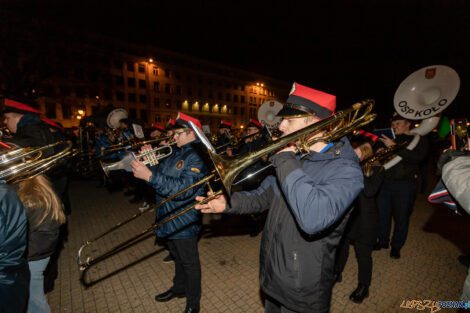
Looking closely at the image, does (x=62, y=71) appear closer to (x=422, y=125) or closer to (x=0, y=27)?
(x=0, y=27)

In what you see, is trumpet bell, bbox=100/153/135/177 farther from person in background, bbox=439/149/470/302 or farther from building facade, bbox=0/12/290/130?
person in background, bbox=439/149/470/302

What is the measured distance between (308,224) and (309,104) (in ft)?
3.21

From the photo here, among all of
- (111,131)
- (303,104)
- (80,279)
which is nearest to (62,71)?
(111,131)

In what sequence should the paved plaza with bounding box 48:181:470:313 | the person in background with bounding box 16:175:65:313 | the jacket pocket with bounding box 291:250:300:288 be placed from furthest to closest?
the paved plaza with bounding box 48:181:470:313, the person in background with bounding box 16:175:65:313, the jacket pocket with bounding box 291:250:300:288

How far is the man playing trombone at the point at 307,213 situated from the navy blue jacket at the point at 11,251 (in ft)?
5.74

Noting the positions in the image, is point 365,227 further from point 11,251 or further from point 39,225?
point 39,225

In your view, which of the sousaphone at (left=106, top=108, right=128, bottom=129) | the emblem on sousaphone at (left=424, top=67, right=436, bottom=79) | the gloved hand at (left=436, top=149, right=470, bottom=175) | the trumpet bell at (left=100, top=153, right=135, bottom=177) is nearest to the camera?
the gloved hand at (left=436, top=149, right=470, bottom=175)

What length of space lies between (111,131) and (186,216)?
7807mm

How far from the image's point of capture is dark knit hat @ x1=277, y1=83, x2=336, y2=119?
179 centimetres

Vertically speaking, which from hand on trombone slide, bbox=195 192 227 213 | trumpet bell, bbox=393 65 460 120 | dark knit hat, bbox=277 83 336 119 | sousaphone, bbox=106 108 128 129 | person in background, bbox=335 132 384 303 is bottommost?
person in background, bbox=335 132 384 303

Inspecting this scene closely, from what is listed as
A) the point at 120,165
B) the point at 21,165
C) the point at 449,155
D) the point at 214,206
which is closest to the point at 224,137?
the point at 120,165

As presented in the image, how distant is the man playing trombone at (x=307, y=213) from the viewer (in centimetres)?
140

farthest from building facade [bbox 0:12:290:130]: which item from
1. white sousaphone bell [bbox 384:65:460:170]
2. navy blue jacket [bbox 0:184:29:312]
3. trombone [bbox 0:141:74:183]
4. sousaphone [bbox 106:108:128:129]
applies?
white sousaphone bell [bbox 384:65:460:170]

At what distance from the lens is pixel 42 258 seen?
91.9 inches
